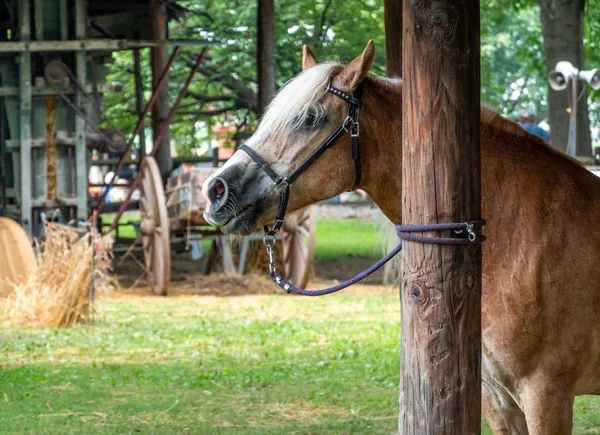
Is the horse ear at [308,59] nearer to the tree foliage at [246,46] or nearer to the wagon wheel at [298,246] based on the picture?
the wagon wheel at [298,246]

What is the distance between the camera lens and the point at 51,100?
12281 millimetres

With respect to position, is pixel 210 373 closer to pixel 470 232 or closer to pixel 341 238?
pixel 470 232

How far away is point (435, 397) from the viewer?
118 inches

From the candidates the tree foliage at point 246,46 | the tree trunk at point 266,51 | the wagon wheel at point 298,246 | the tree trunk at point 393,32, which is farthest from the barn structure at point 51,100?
the tree trunk at point 393,32

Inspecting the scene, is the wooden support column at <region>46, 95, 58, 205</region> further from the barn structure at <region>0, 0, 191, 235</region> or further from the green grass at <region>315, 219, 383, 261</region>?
the green grass at <region>315, 219, 383, 261</region>

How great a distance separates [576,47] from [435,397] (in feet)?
38.5

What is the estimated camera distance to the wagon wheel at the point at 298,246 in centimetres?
1239

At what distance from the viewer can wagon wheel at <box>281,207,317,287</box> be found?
12391 mm

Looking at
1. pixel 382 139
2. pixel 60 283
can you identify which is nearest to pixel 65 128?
pixel 60 283

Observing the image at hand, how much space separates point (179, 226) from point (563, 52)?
5750mm

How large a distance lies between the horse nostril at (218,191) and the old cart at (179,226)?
25.7 ft

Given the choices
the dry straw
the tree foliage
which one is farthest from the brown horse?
the tree foliage

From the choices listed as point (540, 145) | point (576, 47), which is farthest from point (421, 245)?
point (576, 47)

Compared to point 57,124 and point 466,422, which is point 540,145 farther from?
point 57,124
